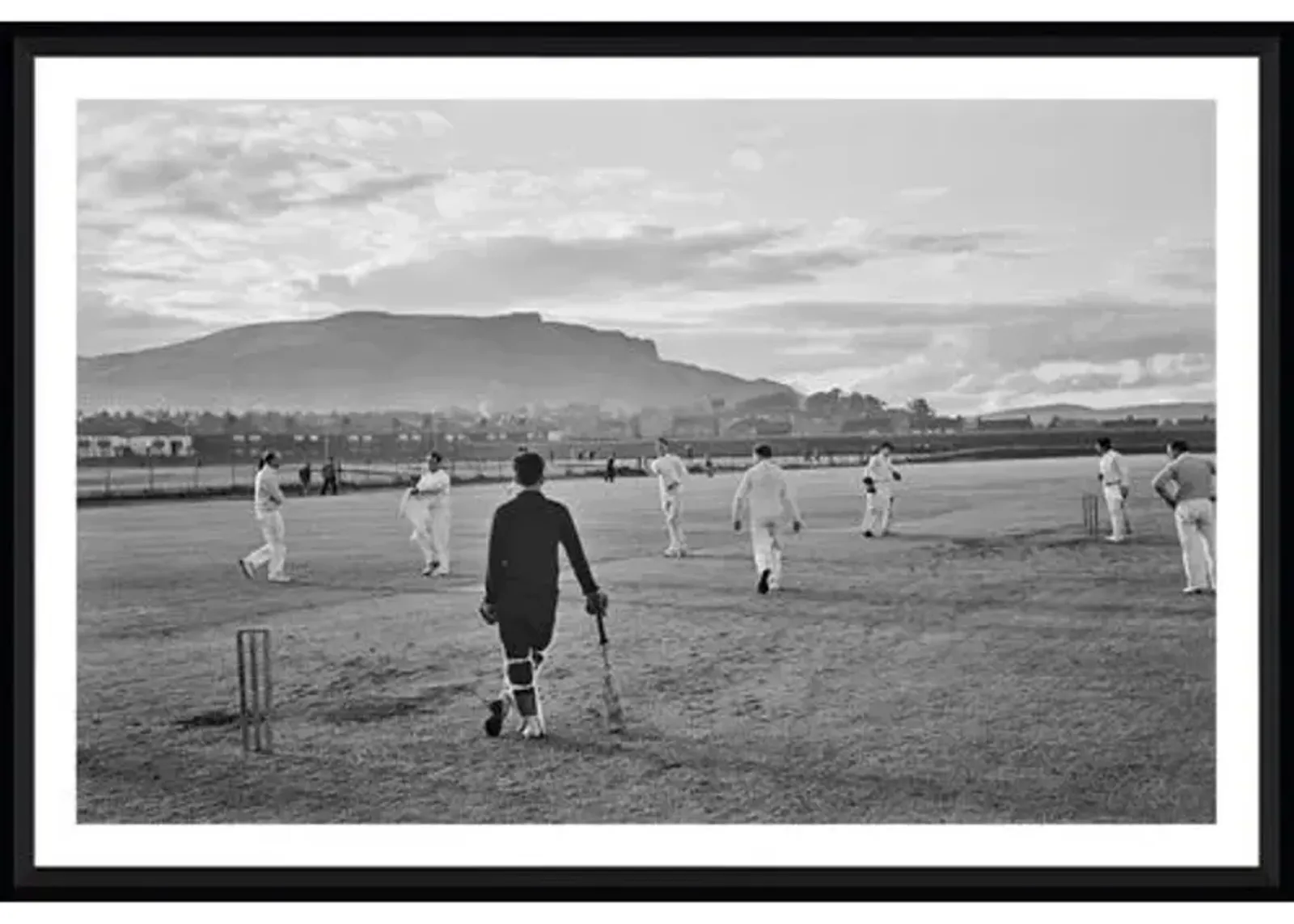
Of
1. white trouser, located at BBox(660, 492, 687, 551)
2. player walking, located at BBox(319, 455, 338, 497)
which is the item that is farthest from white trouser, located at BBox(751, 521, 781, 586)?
player walking, located at BBox(319, 455, 338, 497)

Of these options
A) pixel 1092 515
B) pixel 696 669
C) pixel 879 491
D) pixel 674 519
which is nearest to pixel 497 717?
pixel 696 669

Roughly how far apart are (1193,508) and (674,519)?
8.18ft

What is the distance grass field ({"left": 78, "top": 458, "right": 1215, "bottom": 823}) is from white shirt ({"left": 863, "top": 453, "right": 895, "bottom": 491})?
0.11 m

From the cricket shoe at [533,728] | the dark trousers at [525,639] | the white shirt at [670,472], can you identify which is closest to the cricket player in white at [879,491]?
the white shirt at [670,472]

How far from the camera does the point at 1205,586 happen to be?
547 centimetres

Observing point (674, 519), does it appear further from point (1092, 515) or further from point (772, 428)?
point (1092, 515)

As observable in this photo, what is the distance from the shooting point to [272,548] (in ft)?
18.9

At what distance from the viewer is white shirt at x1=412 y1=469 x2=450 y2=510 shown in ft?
19.6

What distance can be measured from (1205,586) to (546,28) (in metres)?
3.89

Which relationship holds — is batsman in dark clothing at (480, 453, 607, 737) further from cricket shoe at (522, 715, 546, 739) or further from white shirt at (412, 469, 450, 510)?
white shirt at (412, 469, 450, 510)

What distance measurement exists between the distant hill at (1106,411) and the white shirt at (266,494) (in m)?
3.53

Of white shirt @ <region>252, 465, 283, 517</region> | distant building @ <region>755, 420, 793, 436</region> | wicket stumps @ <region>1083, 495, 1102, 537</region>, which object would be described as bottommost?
wicket stumps @ <region>1083, 495, 1102, 537</region>

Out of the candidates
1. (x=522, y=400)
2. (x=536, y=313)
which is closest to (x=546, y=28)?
(x=536, y=313)

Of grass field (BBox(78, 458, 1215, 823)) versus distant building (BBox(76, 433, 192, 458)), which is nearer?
grass field (BBox(78, 458, 1215, 823))
